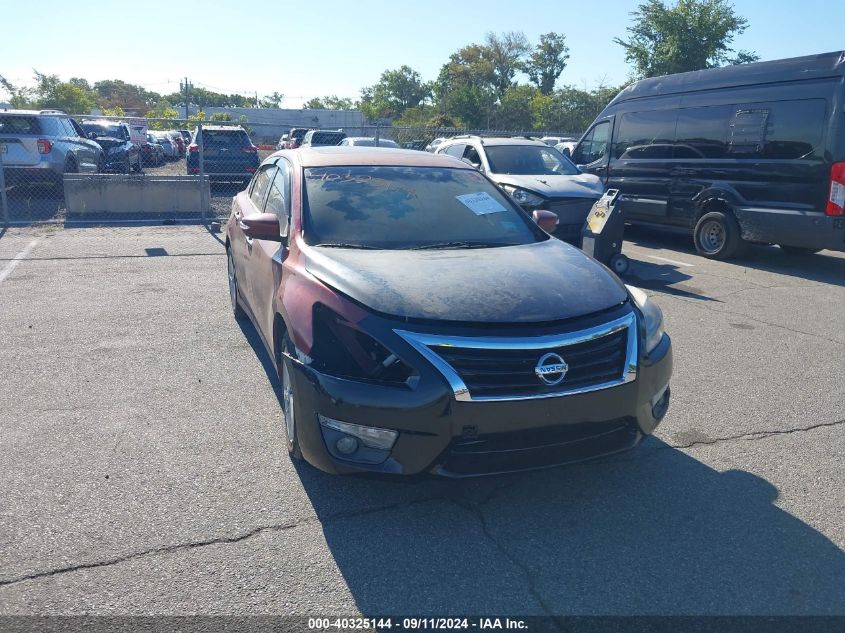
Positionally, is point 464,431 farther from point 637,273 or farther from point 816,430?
point 637,273

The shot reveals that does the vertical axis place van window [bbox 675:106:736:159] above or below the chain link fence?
above

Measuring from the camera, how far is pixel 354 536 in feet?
10.5

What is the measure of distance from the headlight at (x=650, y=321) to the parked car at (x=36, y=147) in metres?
13.5

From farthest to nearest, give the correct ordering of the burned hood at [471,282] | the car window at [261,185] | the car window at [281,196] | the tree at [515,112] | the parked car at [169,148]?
the tree at [515,112]
the parked car at [169,148]
the car window at [261,185]
the car window at [281,196]
the burned hood at [471,282]

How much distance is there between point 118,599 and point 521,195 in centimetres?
810

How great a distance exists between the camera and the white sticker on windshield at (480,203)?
15.5 ft

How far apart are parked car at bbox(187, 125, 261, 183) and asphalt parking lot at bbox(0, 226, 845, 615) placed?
40.9ft

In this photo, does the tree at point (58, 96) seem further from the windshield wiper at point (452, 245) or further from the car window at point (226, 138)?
the windshield wiper at point (452, 245)

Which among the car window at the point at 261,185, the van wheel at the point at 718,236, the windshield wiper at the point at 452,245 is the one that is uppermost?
the car window at the point at 261,185

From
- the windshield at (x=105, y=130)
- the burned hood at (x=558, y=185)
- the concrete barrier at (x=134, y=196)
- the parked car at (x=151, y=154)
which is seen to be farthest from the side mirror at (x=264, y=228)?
the parked car at (x=151, y=154)

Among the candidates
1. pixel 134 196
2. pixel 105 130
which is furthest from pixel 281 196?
pixel 105 130

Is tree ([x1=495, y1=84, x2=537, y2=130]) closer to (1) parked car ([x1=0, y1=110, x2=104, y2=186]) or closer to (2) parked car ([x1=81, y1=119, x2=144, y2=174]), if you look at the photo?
(2) parked car ([x1=81, y1=119, x2=144, y2=174])

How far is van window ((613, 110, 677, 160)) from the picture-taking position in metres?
11.2

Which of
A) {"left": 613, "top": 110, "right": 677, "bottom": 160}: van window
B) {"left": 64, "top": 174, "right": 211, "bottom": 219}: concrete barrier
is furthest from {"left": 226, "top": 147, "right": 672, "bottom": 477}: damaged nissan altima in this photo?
{"left": 64, "top": 174, "right": 211, "bottom": 219}: concrete barrier
